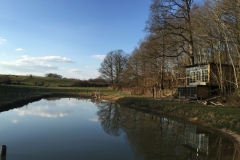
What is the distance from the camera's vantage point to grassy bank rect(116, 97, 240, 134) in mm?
13900

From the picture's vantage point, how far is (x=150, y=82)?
42.4 m

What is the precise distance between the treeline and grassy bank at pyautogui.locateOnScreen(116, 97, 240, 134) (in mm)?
3957

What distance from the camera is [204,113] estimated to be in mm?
17062

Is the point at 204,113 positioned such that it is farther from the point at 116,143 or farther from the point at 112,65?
the point at 112,65

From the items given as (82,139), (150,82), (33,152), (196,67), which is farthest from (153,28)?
(33,152)

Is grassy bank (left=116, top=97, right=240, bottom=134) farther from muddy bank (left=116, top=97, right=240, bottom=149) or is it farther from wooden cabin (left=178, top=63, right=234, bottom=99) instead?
wooden cabin (left=178, top=63, right=234, bottom=99)

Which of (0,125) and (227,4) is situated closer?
(0,125)

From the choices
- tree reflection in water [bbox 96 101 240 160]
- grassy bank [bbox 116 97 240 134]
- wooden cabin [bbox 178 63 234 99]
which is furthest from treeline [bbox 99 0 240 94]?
tree reflection in water [bbox 96 101 240 160]

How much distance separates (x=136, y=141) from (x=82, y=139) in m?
2.85

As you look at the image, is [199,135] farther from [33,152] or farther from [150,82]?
[150,82]

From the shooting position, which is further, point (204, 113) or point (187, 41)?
point (187, 41)

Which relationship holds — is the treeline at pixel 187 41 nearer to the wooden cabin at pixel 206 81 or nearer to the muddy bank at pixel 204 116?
the wooden cabin at pixel 206 81

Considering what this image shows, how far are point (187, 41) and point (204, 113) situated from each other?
1301 centimetres

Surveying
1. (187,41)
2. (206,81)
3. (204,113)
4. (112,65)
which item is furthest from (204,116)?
(112,65)
